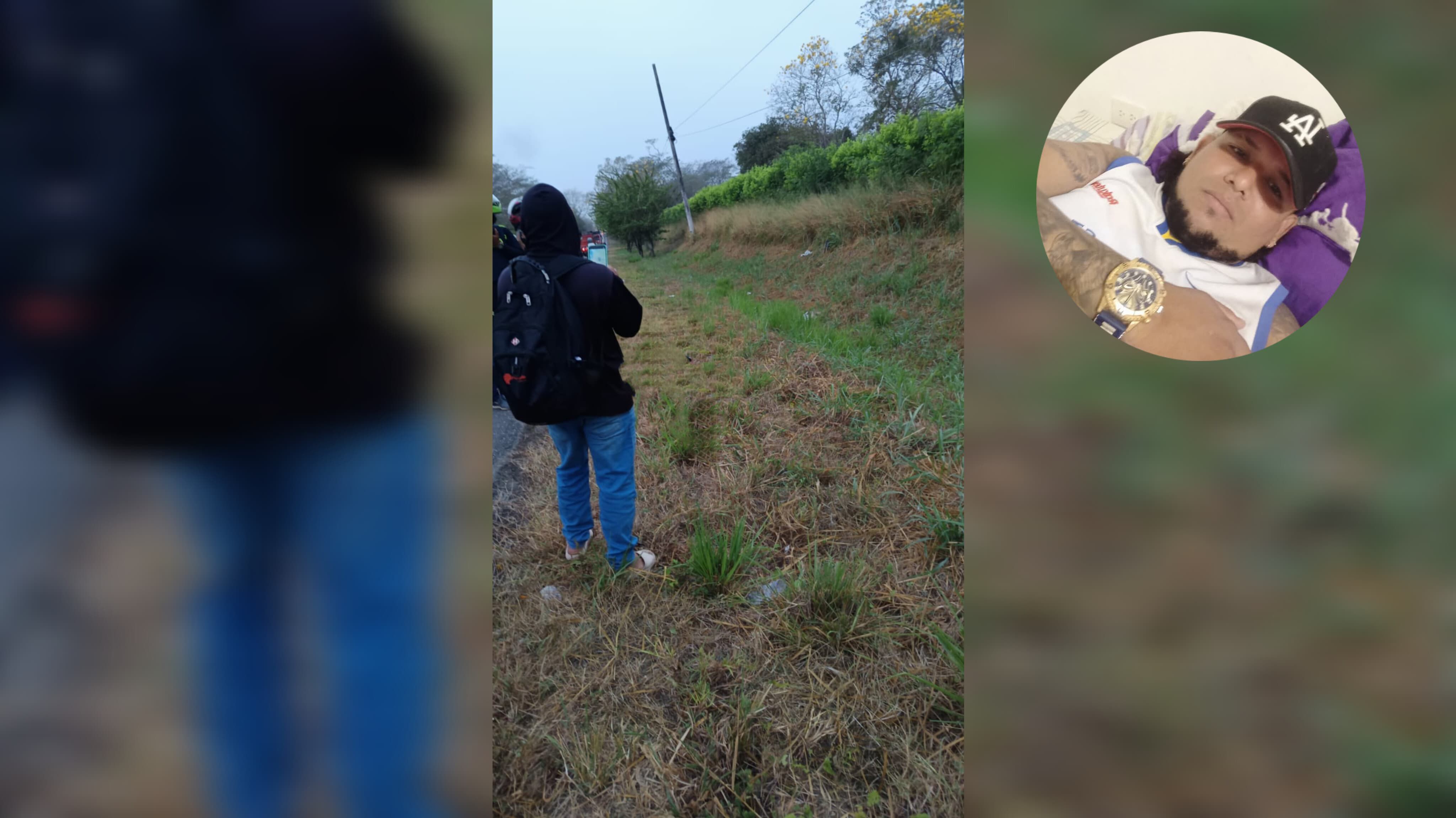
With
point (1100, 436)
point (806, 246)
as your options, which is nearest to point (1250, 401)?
point (1100, 436)

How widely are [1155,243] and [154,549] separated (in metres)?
0.92

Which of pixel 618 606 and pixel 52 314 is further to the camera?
pixel 618 606

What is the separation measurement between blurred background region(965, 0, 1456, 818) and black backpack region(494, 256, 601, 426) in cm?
147

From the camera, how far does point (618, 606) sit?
199 centimetres

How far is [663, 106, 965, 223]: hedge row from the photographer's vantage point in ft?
22.4

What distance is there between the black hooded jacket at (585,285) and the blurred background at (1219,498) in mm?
1485

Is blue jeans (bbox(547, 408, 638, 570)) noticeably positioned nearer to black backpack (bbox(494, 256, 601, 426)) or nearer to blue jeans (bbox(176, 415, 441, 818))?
black backpack (bbox(494, 256, 601, 426))

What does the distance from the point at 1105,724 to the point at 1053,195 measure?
522 millimetres

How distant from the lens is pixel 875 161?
9180 millimetres

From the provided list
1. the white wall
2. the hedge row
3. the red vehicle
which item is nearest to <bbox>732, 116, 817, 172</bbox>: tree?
the hedge row

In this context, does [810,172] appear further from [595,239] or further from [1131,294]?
[1131,294]

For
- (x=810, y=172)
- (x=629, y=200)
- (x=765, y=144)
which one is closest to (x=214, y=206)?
(x=810, y=172)

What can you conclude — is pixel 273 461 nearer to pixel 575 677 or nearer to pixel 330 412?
pixel 330 412

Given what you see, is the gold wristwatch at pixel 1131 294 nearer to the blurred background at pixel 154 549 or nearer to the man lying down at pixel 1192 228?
the man lying down at pixel 1192 228
